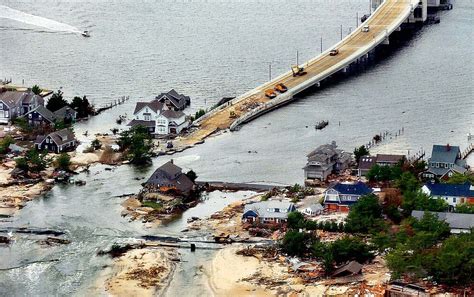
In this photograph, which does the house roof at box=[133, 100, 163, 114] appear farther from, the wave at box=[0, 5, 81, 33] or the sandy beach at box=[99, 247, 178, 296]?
the wave at box=[0, 5, 81, 33]

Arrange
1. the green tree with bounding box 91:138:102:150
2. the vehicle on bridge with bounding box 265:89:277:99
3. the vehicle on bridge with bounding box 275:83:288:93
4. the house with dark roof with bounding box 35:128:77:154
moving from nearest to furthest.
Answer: the house with dark roof with bounding box 35:128:77:154, the green tree with bounding box 91:138:102:150, the vehicle on bridge with bounding box 265:89:277:99, the vehicle on bridge with bounding box 275:83:288:93

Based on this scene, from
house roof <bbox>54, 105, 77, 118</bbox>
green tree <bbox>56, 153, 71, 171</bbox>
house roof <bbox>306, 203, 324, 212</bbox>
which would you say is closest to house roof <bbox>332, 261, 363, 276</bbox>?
house roof <bbox>306, 203, 324, 212</bbox>

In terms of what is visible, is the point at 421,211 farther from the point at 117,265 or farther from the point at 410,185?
the point at 117,265

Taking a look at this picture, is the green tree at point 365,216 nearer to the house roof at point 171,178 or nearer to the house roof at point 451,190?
the house roof at point 451,190

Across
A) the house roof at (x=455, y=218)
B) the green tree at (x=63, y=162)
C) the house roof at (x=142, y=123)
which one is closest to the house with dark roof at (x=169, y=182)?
the green tree at (x=63, y=162)

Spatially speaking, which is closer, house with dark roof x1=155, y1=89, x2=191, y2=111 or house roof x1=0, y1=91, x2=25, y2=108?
house roof x1=0, y1=91, x2=25, y2=108

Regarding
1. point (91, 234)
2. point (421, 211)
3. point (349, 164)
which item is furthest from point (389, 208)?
point (91, 234)

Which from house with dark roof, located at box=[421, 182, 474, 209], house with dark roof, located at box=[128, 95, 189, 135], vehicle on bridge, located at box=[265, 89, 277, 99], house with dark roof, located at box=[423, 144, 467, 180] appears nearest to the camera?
house with dark roof, located at box=[421, 182, 474, 209]

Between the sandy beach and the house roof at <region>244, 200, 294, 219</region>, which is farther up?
the house roof at <region>244, 200, 294, 219</region>

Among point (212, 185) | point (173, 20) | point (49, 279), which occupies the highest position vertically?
point (173, 20)
